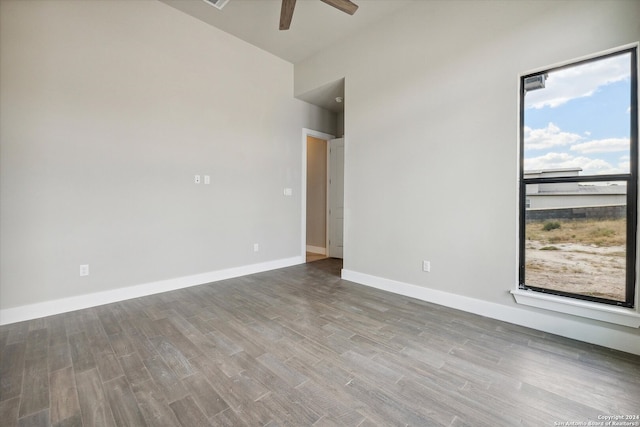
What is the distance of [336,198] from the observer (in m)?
5.47

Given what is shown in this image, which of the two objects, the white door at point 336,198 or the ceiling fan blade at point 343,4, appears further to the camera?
the white door at point 336,198

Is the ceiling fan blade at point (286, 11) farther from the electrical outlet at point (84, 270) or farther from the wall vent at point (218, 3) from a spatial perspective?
the electrical outlet at point (84, 270)

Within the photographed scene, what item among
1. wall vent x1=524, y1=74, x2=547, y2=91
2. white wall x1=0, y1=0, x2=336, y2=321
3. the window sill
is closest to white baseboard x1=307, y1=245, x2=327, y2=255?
white wall x1=0, y1=0, x2=336, y2=321

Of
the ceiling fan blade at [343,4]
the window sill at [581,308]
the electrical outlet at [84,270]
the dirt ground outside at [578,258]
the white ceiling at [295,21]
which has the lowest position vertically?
the window sill at [581,308]

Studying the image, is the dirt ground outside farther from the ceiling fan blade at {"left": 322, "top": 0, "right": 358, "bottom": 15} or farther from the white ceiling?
the white ceiling

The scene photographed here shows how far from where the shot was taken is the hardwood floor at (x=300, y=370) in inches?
56.7

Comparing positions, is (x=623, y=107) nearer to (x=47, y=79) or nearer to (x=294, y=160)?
(x=294, y=160)

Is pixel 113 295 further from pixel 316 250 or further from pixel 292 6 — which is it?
pixel 316 250

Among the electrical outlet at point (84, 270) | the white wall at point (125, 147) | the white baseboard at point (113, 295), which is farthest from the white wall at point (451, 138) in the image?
the electrical outlet at point (84, 270)

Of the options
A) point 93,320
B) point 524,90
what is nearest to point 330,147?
point 524,90

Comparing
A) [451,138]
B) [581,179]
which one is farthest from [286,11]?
[581,179]

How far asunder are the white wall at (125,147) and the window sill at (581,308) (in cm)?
343

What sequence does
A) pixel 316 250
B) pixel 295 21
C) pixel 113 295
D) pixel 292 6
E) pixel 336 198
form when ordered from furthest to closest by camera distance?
1. pixel 316 250
2. pixel 336 198
3. pixel 295 21
4. pixel 113 295
5. pixel 292 6

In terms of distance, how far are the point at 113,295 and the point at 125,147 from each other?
65.7 inches
